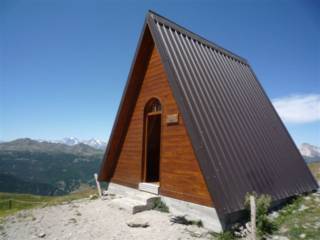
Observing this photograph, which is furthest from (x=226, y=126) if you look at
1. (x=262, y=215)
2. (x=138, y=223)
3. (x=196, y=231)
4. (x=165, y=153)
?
(x=138, y=223)

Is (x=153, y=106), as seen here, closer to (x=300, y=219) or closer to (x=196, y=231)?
(x=196, y=231)

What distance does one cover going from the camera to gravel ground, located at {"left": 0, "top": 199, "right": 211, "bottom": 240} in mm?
6465

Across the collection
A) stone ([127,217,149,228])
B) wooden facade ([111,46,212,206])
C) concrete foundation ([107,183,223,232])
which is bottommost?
stone ([127,217,149,228])

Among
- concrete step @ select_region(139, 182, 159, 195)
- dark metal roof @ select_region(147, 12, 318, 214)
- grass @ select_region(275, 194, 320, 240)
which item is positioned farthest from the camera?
concrete step @ select_region(139, 182, 159, 195)

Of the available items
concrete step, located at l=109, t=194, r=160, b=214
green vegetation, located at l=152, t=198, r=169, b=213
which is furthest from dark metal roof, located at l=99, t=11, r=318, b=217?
concrete step, located at l=109, t=194, r=160, b=214

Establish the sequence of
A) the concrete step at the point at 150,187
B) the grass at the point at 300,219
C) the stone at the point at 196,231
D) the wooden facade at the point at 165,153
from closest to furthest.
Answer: the stone at the point at 196,231 < the grass at the point at 300,219 < the wooden facade at the point at 165,153 < the concrete step at the point at 150,187

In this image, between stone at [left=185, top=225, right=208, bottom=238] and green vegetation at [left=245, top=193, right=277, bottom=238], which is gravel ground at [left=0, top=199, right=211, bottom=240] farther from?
green vegetation at [left=245, top=193, right=277, bottom=238]

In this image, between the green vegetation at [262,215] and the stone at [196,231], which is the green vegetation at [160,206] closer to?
the stone at [196,231]

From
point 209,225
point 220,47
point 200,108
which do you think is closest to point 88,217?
point 209,225

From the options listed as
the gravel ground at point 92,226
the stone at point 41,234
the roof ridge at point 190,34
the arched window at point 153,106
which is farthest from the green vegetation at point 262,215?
the roof ridge at point 190,34

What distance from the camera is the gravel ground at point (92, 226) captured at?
255 inches

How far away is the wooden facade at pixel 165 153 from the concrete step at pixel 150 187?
25 centimetres

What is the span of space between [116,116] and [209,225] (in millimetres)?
6228

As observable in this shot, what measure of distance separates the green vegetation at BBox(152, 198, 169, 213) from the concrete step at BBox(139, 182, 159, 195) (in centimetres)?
33
